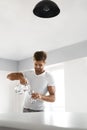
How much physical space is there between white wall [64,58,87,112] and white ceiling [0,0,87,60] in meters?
0.45

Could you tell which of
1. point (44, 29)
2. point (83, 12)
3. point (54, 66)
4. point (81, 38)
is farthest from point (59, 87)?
point (83, 12)

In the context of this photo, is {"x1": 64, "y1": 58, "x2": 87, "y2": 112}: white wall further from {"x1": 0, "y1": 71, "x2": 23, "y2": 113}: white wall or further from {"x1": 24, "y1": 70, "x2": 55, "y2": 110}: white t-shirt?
{"x1": 24, "y1": 70, "x2": 55, "y2": 110}: white t-shirt

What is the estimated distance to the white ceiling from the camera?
264 cm

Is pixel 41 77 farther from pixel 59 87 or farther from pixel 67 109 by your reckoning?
pixel 59 87

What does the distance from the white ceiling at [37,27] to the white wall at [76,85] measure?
1.47 feet

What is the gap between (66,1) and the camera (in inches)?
97.2

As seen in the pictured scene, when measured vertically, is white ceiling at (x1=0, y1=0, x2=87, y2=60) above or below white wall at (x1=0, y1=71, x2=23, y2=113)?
above

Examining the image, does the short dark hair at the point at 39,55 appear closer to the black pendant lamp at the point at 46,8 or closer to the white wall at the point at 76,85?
the black pendant lamp at the point at 46,8

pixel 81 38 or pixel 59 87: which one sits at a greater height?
pixel 81 38

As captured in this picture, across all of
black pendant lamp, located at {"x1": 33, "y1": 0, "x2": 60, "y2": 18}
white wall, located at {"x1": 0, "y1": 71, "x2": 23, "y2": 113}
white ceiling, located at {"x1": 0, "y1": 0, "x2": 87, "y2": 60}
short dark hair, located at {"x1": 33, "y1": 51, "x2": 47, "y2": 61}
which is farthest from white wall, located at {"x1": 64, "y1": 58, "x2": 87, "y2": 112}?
short dark hair, located at {"x1": 33, "y1": 51, "x2": 47, "y2": 61}

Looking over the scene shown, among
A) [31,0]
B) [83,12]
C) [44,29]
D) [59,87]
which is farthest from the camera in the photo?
[59,87]

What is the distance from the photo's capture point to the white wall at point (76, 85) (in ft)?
13.0

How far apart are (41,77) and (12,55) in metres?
3.76

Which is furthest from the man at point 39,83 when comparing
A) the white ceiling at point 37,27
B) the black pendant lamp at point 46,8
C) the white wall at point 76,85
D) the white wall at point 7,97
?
the white wall at point 7,97
